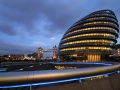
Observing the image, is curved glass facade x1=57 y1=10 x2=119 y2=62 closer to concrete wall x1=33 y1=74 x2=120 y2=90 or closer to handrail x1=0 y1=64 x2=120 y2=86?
concrete wall x1=33 y1=74 x2=120 y2=90

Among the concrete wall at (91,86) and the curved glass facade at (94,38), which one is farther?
the curved glass facade at (94,38)

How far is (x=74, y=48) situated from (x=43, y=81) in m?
67.9

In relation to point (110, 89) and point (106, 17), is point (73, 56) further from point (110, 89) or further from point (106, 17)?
point (110, 89)

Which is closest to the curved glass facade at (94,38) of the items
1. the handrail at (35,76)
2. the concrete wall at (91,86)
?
the concrete wall at (91,86)

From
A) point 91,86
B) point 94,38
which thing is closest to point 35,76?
point 91,86

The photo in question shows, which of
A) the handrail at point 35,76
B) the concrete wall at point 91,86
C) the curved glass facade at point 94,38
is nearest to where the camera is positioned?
the handrail at point 35,76

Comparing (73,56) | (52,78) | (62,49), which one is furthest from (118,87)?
(62,49)

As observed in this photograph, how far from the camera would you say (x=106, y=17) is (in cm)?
7150

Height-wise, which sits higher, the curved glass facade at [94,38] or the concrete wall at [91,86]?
the curved glass facade at [94,38]

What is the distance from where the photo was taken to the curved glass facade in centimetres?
6706

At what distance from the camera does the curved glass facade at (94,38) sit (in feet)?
220

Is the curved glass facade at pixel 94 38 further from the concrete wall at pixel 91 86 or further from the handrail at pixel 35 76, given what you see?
the handrail at pixel 35 76

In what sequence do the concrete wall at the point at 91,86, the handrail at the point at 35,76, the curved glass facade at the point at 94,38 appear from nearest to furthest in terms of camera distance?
1. the handrail at the point at 35,76
2. the concrete wall at the point at 91,86
3. the curved glass facade at the point at 94,38

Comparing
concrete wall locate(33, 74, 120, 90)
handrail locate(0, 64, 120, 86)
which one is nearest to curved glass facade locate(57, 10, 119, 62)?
concrete wall locate(33, 74, 120, 90)
